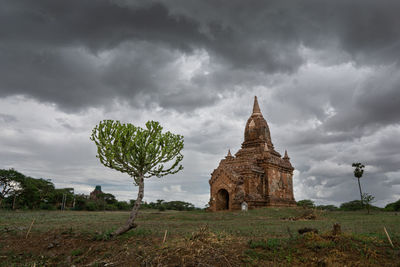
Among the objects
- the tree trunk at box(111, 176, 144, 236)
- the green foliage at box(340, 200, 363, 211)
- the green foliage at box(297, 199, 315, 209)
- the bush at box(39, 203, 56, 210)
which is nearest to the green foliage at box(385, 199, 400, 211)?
the green foliage at box(340, 200, 363, 211)

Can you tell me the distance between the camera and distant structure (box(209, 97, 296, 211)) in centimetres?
3241

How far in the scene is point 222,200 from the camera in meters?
34.6

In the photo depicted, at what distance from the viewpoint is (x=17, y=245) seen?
1445 centimetres

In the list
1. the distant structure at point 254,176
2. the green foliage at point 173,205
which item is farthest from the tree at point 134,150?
the green foliage at point 173,205

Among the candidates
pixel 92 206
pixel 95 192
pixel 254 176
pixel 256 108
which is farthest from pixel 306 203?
pixel 95 192

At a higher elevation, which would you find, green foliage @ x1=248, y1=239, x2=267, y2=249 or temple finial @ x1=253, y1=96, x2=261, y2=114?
temple finial @ x1=253, y1=96, x2=261, y2=114

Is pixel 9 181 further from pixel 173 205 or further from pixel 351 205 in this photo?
pixel 351 205

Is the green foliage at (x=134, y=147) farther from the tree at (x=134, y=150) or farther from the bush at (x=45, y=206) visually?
the bush at (x=45, y=206)

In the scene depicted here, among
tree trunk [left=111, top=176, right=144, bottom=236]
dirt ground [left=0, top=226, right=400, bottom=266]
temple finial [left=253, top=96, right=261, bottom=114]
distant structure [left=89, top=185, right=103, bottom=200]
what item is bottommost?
dirt ground [left=0, top=226, right=400, bottom=266]

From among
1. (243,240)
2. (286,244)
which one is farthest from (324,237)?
(243,240)

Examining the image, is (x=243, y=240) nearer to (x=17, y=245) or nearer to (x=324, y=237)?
(x=324, y=237)

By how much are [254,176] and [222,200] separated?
487cm

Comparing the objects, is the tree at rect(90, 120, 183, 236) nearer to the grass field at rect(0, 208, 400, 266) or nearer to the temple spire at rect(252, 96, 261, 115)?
the grass field at rect(0, 208, 400, 266)

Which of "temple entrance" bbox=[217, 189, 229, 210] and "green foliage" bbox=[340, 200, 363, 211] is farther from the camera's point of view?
"green foliage" bbox=[340, 200, 363, 211]
